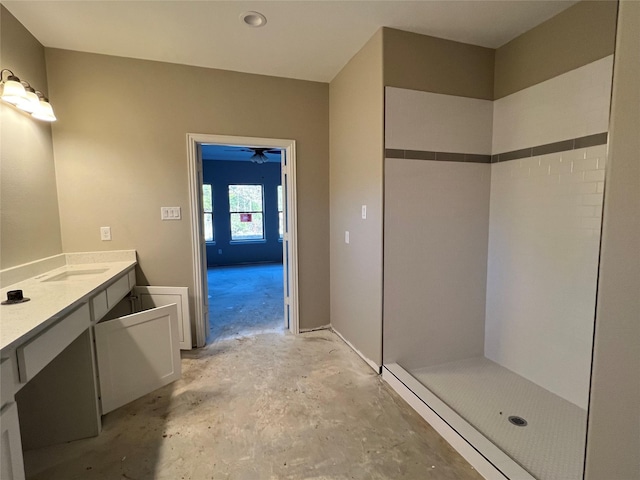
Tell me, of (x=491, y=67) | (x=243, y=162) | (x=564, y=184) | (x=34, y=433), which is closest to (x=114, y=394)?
(x=34, y=433)

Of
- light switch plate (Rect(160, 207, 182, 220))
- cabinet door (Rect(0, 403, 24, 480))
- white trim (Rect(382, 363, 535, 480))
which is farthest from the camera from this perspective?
light switch plate (Rect(160, 207, 182, 220))

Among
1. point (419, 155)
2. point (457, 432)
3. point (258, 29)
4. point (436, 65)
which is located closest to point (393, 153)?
point (419, 155)

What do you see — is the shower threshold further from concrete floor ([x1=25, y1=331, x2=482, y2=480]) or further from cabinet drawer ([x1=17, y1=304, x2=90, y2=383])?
cabinet drawer ([x1=17, y1=304, x2=90, y2=383])

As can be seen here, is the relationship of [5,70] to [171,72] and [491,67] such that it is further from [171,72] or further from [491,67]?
[491,67]

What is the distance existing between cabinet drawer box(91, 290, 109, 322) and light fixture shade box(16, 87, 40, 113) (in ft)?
4.24

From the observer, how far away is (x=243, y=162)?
24.6 feet

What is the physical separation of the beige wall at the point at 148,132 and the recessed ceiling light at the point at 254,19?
833mm

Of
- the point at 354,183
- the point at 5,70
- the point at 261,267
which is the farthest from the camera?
the point at 261,267

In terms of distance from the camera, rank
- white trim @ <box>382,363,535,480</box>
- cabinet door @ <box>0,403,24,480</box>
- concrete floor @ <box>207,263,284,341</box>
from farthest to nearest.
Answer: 1. concrete floor @ <box>207,263,284,341</box>
2. white trim @ <box>382,363,535,480</box>
3. cabinet door @ <box>0,403,24,480</box>

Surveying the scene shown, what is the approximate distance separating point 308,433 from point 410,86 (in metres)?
2.51

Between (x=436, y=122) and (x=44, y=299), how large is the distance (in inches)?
110

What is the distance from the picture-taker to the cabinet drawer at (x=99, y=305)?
1.92 m

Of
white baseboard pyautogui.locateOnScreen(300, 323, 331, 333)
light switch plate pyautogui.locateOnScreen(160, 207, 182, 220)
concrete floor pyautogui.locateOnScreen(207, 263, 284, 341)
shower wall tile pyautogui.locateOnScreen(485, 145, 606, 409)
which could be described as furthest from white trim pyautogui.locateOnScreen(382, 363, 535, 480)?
light switch plate pyautogui.locateOnScreen(160, 207, 182, 220)

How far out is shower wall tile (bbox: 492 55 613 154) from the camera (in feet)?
6.38
